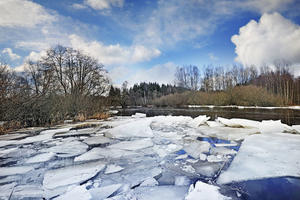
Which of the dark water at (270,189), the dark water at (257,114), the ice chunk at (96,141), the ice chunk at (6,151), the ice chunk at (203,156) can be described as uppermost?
the dark water at (270,189)

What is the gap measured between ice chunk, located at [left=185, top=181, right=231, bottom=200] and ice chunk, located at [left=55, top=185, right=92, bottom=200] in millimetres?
952

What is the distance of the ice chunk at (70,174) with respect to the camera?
1.67 meters

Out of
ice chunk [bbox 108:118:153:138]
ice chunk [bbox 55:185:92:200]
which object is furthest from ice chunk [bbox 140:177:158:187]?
ice chunk [bbox 108:118:153:138]

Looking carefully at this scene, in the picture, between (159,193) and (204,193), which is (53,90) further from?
(204,193)

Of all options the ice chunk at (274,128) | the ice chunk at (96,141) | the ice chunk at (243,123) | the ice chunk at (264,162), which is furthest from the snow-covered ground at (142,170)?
the ice chunk at (243,123)

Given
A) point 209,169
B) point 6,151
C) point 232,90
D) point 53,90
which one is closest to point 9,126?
point 53,90

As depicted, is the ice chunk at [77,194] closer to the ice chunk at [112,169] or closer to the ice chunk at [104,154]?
the ice chunk at [112,169]

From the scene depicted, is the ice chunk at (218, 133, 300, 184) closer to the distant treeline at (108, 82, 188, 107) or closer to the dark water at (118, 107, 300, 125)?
the dark water at (118, 107, 300, 125)

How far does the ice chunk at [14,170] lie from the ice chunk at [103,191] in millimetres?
1280

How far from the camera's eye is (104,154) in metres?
2.66

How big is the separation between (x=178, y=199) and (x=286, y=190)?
3.34 ft

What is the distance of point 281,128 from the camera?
12.4 ft

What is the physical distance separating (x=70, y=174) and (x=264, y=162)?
102 inches

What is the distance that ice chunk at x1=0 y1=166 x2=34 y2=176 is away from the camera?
1986 millimetres
